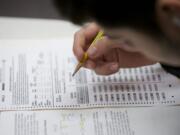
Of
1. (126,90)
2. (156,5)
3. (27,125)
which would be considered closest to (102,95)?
(126,90)

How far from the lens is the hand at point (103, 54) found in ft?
2.22

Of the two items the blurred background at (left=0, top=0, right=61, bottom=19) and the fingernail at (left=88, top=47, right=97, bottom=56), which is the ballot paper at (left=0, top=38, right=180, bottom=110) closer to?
the fingernail at (left=88, top=47, right=97, bottom=56)

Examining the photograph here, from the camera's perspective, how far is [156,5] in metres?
0.41

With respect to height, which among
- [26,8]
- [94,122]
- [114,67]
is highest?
[26,8]

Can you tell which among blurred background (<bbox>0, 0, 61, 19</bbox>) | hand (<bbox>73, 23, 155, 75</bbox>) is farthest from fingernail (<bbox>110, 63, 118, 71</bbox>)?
blurred background (<bbox>0, 0, 61, 19</bbox>)

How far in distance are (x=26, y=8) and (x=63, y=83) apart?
1.12ft

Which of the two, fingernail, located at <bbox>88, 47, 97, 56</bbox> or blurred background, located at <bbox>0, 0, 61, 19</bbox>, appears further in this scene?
blurred background, located at <bbox>0, 0, 61, 19</bbox>

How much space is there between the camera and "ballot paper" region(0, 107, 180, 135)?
0.61 metres

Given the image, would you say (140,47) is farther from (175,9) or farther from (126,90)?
(126,90)

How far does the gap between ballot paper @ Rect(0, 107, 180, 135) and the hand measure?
9 centimetres

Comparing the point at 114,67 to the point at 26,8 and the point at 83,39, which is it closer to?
the point at 83,39

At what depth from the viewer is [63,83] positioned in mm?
685

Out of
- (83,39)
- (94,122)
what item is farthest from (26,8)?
(94,122)

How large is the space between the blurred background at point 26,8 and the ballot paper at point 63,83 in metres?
0.20
